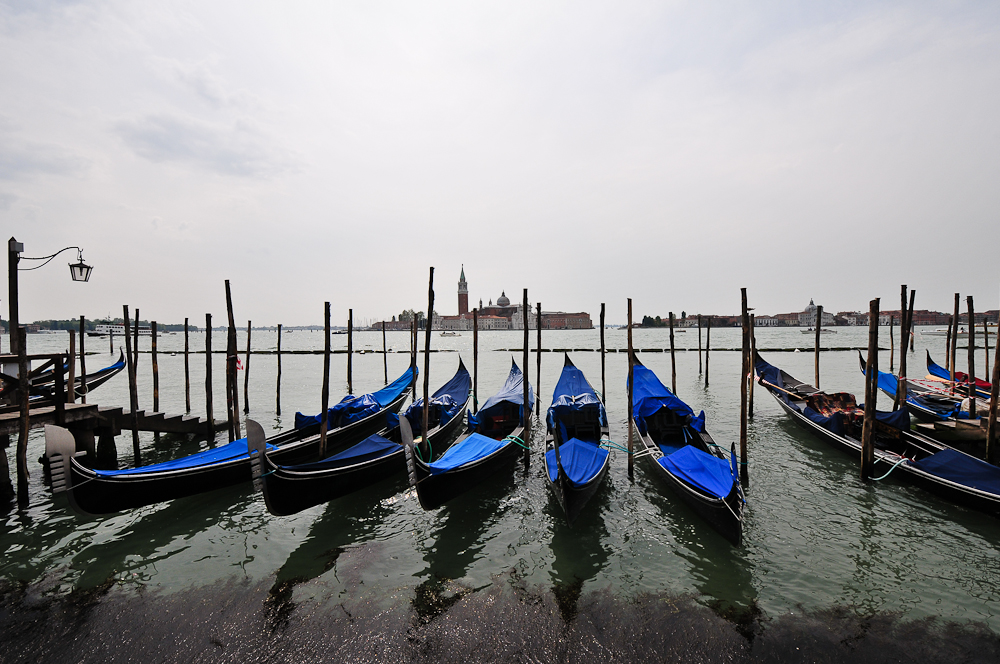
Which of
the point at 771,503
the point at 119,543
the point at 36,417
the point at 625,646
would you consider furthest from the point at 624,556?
the point at 36,417

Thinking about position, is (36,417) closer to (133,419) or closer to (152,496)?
(133,419)

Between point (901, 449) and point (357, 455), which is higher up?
point (357, 455)

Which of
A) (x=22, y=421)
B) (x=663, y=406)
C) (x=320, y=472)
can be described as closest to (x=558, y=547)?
(x=320, y=472)

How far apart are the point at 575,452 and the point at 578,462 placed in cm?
26

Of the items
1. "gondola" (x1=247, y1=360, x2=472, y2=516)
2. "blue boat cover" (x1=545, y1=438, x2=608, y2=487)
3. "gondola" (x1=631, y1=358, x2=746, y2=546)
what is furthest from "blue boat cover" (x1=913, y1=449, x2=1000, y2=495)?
"gondola" (x1=247, y1=360, x2=472, y2=516)

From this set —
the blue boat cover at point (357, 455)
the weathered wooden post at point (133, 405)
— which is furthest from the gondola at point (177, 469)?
the blue boat cover at point (357, 455)

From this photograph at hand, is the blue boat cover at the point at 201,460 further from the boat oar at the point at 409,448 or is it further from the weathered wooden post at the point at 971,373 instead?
the weathered wooden post at the point at 971,373

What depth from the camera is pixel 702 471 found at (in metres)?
5.09

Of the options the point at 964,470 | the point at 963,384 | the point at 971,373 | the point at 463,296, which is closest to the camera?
the point at 964,470

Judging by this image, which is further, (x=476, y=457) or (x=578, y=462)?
(x=476, y=457)

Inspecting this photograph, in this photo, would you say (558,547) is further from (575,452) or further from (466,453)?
(466,453)

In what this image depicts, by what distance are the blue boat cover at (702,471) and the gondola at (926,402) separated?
564 centimetres

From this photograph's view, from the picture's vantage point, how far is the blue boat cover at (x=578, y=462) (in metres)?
5.10

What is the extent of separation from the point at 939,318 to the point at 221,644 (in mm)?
130055
